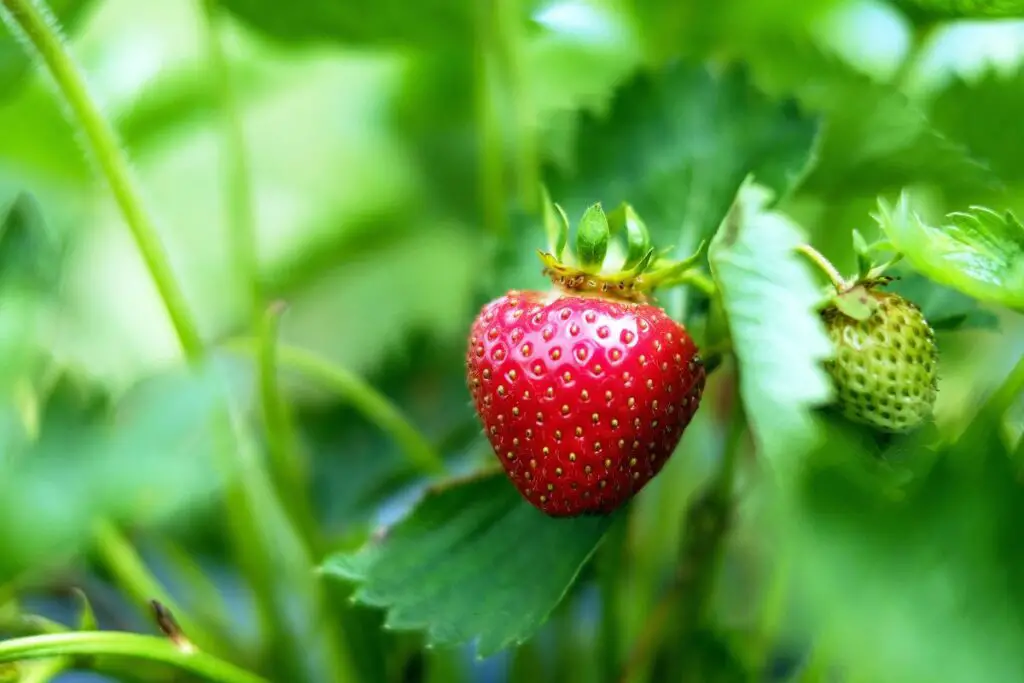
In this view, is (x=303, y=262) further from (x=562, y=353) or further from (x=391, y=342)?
(x=562, y=353)

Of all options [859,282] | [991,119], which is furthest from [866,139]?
[859,282]

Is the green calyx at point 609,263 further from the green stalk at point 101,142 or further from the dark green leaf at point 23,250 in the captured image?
the dark green leaf at point 23,250

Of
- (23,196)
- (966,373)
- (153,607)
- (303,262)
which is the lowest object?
(966,373)

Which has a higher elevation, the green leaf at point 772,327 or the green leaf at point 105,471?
the green leaf at point 772,327

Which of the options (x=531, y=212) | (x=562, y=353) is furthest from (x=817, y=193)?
(x=562, y=353)

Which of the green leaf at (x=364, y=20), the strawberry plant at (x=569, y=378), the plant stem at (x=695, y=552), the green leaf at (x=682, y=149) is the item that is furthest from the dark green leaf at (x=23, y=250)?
the plant stem at (x=695, y=552)

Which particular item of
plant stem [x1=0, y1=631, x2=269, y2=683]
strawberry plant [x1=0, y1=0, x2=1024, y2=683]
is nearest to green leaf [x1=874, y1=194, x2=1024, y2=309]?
strawberry plant [x1=0, y1=0, x2=1024, y2=683]

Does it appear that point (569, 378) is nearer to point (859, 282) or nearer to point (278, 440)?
point (859, 282)
